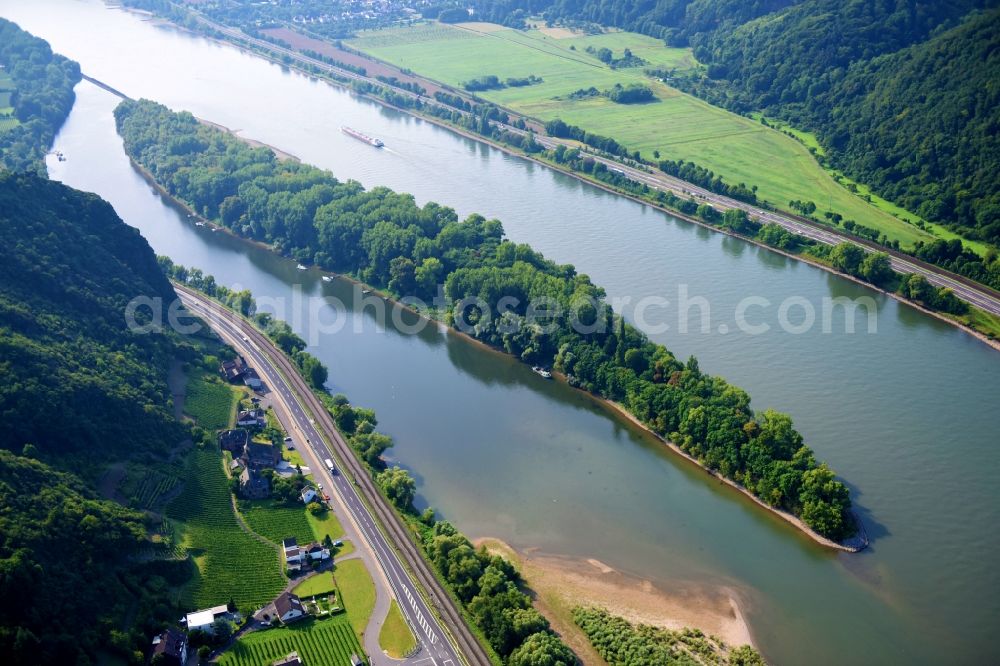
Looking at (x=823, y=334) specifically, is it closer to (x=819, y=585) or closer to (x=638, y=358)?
(x=638, y=358)

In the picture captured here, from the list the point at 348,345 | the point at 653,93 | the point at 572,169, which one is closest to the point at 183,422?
the point at 348,345

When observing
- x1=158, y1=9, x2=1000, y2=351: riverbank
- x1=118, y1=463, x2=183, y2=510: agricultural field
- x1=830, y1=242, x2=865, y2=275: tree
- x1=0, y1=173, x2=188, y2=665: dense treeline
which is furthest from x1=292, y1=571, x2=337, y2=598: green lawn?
x1=830, y1=242, x2=865, y2=275: tree

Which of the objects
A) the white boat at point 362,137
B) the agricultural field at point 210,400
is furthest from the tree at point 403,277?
the white boat at point 362,137

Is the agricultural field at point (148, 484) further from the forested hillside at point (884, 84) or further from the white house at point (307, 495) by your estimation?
the forested hillside at point (884, 84)

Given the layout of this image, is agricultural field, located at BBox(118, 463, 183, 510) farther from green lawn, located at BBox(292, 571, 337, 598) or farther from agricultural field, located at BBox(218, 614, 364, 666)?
agricultural field, located at BBox(218, 614, 364, 666)

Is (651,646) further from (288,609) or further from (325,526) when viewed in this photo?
(325,526)

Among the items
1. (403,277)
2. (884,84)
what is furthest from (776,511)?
(884,84)
